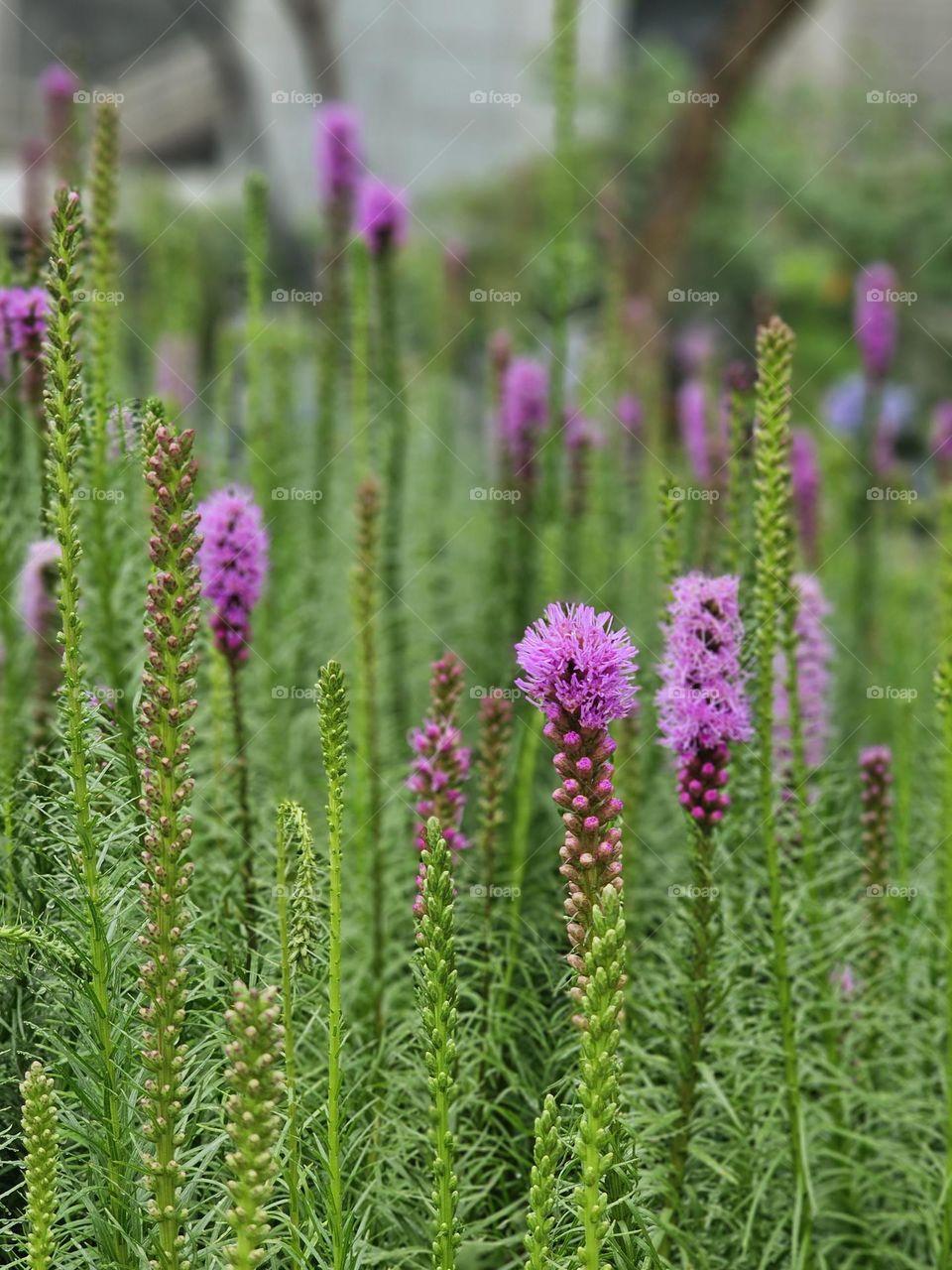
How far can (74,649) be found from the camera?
177cm

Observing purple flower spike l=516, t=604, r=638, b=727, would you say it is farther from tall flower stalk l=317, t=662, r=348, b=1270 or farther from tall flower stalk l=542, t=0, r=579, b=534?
tall flower stalk l=542, t=0, r=579, b=534

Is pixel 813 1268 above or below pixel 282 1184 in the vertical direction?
below

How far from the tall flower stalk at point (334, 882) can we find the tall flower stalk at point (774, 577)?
822mm

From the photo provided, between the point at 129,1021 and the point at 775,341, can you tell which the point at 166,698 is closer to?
the point at 129,1021

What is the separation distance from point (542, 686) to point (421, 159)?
59.3 feet

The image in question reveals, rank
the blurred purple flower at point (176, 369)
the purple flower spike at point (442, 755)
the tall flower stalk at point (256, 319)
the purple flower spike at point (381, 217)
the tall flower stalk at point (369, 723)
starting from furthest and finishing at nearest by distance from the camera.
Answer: the blurred purple flower at point (176, 369)
the purple flower spike at point (381, 217)
the tall flower stalk at point (256, 319)
the tall flower stalk at point (369, 723)
the purple flower spike at point (442, 755)

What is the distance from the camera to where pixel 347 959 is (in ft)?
9.70

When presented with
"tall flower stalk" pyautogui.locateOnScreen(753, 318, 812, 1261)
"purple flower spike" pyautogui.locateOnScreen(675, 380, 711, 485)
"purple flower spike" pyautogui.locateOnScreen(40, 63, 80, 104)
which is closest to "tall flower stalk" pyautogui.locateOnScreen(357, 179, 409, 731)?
"purple flower spike" pyautogui.locateOnScreen(40, 63, 80, 104)

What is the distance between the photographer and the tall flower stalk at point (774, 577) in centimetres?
232

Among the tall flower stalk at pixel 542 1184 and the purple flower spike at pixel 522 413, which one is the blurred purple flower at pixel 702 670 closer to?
the tall flower stalk at pixel 542 1184

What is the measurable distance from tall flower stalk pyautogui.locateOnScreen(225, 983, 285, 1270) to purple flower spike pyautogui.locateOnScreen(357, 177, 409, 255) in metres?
3.43

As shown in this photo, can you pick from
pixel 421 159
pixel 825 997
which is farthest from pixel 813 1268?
pixel 421 159

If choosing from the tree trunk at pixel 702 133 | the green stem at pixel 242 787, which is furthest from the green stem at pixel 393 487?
the tree trunk at pixel 702 133

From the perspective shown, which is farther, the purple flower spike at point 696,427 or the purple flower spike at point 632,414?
the purple flower spike at point 632,414
